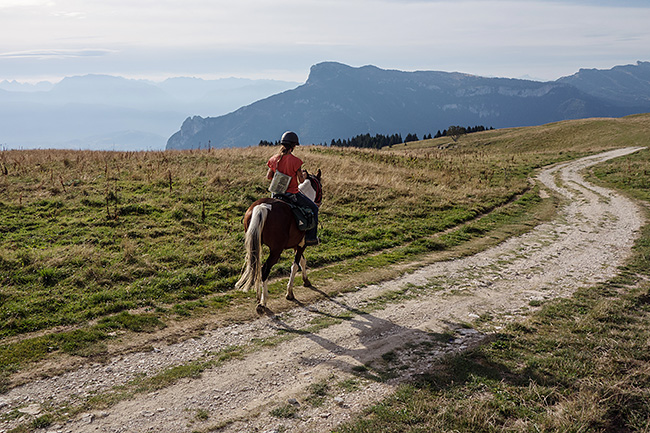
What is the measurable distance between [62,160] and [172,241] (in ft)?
47.6

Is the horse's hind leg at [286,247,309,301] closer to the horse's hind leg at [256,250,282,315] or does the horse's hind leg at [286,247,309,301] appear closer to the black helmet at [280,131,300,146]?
the horse's hind leg at [256,250,282,315]

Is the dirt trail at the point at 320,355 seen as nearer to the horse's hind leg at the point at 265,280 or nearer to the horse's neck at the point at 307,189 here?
the horse's hind leg at the point at 265,280

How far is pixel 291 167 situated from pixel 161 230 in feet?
24.7

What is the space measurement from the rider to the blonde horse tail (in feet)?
3.64

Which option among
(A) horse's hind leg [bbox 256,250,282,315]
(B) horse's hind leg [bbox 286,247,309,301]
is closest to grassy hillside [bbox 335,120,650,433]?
(A) horse's hind leg [bbox 256,250,282,315]

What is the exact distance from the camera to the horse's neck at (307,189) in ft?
34.9

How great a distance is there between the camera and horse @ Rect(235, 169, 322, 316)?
9.00 meters

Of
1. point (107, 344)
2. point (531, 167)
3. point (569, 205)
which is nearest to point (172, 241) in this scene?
point (107, 344)

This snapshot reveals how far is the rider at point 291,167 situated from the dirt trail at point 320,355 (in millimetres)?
2542

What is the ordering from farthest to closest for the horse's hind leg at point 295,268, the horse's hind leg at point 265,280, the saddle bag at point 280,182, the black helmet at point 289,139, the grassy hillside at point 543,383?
1. the horse's hind leg at point 295,268
2. the saddle bag at point 280,182
3. the black helmet at point 289,139
4. the horse's hind leg at point 265,280
5. the grassy hillside at point 543,383

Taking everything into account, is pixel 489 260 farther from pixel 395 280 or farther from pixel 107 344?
pixel 107 344

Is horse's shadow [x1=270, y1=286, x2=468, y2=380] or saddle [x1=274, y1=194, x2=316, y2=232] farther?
saddle [x1=274, y1=194, x2=316, y2=232]

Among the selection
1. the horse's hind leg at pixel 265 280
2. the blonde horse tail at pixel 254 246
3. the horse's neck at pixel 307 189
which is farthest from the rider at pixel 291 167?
the horse's hind leg at pixel 265 280

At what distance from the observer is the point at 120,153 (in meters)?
26.8
